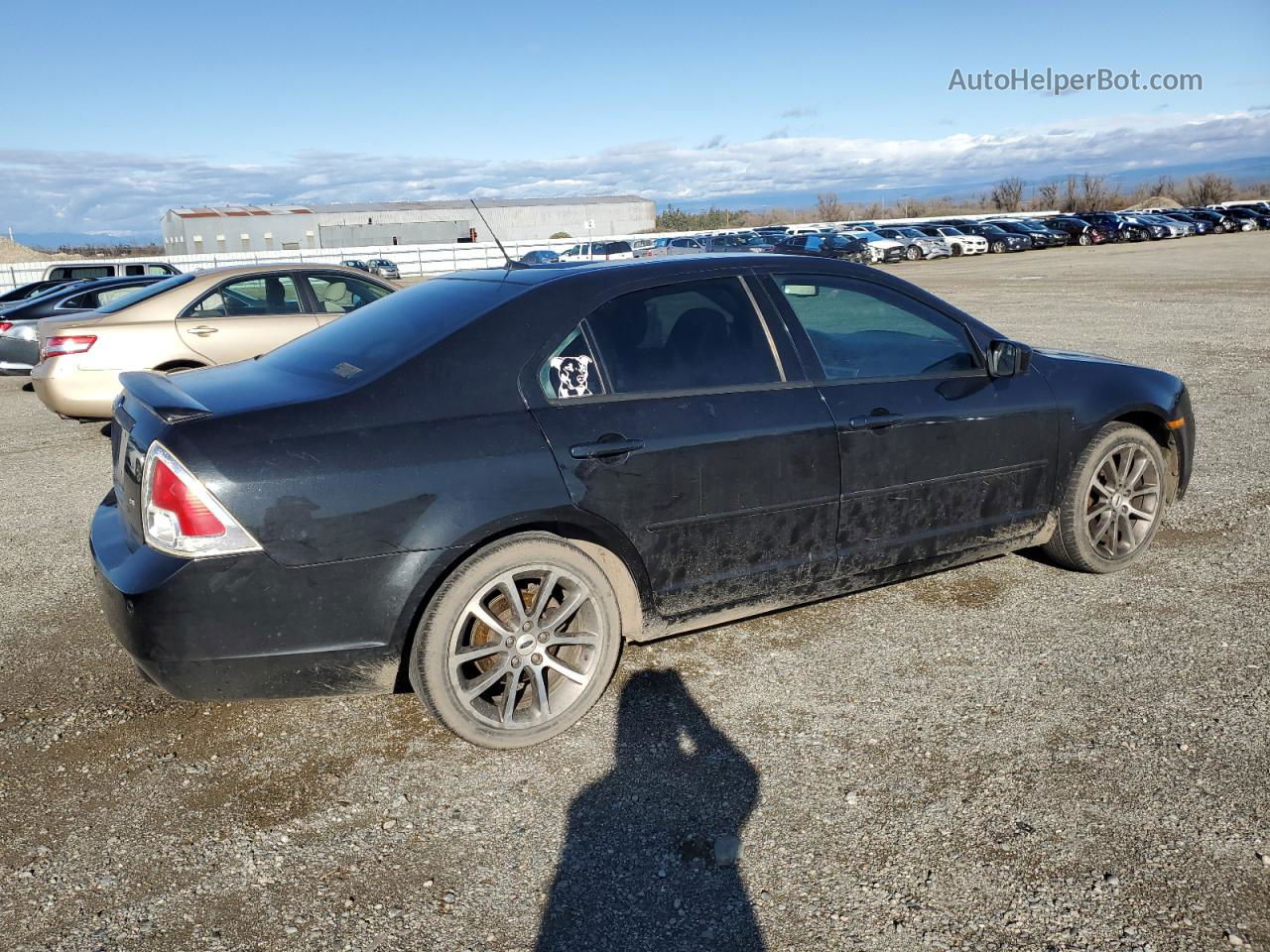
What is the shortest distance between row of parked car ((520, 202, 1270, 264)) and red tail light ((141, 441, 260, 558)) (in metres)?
34.5

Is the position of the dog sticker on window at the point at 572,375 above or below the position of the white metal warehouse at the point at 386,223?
below

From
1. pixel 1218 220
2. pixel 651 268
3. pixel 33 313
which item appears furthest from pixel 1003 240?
pixel 651 268

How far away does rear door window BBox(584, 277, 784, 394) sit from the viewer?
3746mm

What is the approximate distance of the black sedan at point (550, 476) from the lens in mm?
3178

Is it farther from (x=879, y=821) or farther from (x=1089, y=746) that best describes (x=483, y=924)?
(x=1089, y=746)

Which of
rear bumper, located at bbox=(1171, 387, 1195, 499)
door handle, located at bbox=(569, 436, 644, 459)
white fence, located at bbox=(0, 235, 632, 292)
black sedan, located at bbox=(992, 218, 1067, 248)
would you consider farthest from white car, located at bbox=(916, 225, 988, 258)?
door handle, located at bbox=(569, 436, 644, 459)

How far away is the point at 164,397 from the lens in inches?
139

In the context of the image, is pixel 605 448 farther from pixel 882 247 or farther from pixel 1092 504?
pixel 882 247

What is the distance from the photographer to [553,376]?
11.9 ft

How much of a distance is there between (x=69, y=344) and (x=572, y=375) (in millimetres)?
7016

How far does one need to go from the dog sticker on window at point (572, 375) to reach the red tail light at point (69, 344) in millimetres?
6814

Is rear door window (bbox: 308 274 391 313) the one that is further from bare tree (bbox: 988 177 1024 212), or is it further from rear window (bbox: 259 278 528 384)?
bare tree (bbox: 988 177 1024 212)

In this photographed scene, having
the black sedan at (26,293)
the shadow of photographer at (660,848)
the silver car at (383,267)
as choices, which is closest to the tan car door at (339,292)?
the shadow of photographer at (660,848)

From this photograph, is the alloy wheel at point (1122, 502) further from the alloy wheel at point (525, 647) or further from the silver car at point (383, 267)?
the silver car at point (383, 267)
